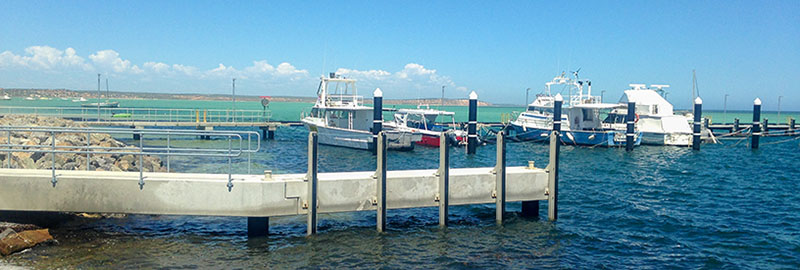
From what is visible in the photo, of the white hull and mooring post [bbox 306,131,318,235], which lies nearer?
mooring post [bbox 306,131,318,235]

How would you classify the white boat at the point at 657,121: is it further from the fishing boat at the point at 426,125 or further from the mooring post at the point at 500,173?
the mooring post at the point at 500,173

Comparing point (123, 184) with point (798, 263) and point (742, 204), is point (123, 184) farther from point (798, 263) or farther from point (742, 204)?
point (742, 204)

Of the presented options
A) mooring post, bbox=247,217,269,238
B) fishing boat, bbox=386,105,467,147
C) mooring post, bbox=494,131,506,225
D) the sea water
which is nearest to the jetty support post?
fishing boat, bbox=386,105,467,147

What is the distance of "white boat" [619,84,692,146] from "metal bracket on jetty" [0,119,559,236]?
31.3 meters

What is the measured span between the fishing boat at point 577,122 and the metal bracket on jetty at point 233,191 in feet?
87.8

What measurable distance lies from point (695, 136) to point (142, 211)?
34298mm

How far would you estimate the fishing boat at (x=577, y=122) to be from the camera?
37656 millimetres

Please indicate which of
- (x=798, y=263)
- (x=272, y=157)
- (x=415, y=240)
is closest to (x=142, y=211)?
(x=415, y=240)

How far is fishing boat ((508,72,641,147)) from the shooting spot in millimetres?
37656

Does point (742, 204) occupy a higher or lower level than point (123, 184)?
lower

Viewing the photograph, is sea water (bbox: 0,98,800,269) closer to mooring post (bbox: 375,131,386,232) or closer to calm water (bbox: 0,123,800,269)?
calm water (bbox: 0,123,800,269)

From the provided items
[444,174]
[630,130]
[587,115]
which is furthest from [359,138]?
[444,174]

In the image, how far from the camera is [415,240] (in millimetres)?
12086

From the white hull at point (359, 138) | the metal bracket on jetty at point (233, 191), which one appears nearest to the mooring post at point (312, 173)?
the metal bracket on jetty at point (233, 191)
